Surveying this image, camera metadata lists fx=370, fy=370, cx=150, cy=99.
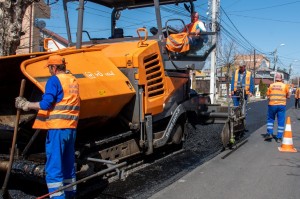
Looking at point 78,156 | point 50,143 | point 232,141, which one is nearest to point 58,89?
point 50,143

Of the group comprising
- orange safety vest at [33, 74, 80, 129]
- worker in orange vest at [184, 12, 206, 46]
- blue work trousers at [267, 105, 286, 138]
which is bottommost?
blue work trousers at [267, 105, 286, 138]

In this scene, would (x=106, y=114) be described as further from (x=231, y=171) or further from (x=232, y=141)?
(x=232, y=141)

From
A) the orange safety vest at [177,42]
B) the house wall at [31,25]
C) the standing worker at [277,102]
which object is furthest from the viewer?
the house wall at [31,25]

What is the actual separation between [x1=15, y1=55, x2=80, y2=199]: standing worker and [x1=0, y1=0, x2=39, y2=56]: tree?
4572mm

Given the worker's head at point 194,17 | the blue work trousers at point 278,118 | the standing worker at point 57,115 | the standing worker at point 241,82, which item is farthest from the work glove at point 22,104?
the standing worker at point 241,82

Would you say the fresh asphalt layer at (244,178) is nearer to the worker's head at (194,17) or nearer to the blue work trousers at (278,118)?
the blue work trousers at (278,118)

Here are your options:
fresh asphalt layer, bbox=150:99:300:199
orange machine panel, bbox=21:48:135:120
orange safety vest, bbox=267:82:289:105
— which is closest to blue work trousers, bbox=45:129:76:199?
orange machine panel, bbox=21:48:135:120

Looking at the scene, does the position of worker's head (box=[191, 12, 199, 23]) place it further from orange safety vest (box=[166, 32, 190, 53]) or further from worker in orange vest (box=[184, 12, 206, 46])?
orange safety vest (box=[166, 32, 190, 53])

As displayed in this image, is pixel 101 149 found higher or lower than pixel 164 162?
higher

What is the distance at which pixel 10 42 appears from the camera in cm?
802

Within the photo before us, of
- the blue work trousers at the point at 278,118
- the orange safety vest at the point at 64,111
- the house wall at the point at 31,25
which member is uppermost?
the house wall at the point at 31,25

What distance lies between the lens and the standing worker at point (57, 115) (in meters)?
3.80

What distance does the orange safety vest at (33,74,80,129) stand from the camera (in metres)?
3.84

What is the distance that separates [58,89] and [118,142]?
1713 mm
